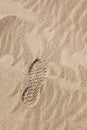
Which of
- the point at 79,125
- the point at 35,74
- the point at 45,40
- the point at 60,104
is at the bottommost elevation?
the point at 79,125

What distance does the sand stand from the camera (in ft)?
14.9

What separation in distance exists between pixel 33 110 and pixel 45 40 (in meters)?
1.24

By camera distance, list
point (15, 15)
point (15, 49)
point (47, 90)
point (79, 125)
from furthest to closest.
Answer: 1. point (15, 15)
2. point (15, 49)
3. point (47, 90)
4. point (79, 125)

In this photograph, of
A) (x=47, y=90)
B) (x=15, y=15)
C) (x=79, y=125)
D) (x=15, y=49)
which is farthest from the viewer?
(x=15, y=15)

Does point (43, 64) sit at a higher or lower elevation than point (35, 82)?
higher

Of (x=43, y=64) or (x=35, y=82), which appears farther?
(x=43, y=64)

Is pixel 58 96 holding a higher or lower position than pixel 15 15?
lower

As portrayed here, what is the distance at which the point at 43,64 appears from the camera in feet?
16.4

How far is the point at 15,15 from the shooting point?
5566 millimetres

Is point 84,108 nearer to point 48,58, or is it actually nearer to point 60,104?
point 60,104

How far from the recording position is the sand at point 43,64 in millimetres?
4547

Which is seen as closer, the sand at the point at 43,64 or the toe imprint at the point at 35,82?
the sand at the point at 43,64

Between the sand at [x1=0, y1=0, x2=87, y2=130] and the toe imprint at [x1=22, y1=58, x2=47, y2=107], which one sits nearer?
the sand at [x1=0, y1=0, x2=87, y2=130]

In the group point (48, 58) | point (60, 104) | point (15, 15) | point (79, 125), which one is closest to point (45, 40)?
point (48, 58)
